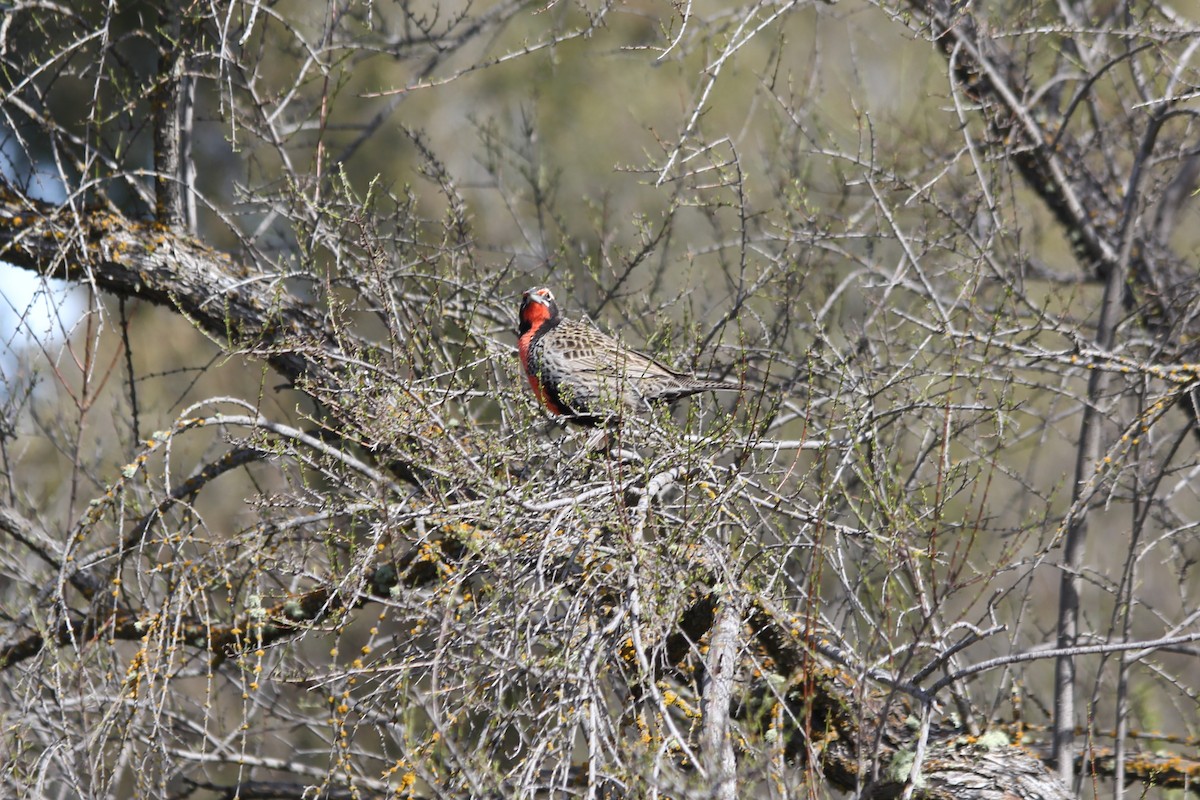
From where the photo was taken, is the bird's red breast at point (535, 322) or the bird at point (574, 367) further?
the bird's red breast at point (535, 322)

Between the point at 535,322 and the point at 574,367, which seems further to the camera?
the point at 535,322

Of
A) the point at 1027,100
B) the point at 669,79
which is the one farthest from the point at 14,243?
the point at 669,79

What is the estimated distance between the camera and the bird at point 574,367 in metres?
4.82

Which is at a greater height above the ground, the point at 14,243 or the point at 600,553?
the point at 14,243

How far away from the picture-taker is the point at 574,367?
206 inches

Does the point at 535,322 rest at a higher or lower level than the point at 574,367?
higher

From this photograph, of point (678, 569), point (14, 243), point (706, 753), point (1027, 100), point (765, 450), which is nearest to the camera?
point (706, 753)

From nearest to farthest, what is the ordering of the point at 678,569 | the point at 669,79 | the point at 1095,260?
the point at 678,569, the point at 1095,260, the point at 669,79

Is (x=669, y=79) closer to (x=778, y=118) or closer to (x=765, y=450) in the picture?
(x=778, y=118)

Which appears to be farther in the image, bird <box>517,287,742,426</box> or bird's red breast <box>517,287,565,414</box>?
bird's red breast <box>517,287,565,414</box>

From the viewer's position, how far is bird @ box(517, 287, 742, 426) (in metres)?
4.82

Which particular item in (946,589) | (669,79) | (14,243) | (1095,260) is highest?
(669,79)

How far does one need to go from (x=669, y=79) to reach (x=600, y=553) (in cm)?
1416

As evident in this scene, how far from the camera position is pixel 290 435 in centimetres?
416
